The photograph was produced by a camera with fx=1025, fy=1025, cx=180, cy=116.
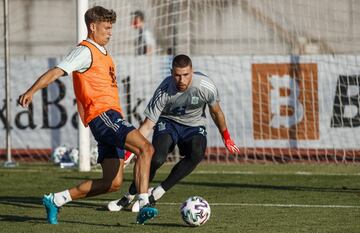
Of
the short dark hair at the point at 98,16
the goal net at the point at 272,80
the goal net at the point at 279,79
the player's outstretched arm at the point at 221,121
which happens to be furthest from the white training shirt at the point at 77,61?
the goal net at the point at 279,79

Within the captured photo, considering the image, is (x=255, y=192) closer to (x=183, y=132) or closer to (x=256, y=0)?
(x=183, y=132)

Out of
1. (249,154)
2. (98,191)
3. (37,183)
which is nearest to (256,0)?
(249,154)

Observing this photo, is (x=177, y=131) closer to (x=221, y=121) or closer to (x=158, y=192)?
(x=221, y=121)

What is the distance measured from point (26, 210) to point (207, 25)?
1231 centimetres

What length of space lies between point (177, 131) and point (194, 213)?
1.95 m

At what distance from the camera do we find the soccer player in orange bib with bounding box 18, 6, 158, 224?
32.2 feet

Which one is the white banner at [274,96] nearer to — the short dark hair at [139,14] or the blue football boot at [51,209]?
the short dark hair at [139,14]

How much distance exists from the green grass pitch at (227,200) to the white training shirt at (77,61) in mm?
1542

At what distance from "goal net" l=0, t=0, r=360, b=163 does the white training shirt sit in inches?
326

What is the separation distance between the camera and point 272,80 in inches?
746

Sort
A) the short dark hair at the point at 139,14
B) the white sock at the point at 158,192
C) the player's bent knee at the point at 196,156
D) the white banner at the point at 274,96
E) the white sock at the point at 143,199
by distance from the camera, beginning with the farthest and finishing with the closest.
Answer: the short dark hair at the point at 139,14 < the white banner at the point at 274,96 < the player's bent knee at the point at 196,156 < the white sock at the point at 158,192 < the white sock at the point at 143,199

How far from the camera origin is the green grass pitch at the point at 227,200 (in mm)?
9930

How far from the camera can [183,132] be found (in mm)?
11547

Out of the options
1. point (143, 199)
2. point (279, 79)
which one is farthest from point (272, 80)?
point (143, 199)
